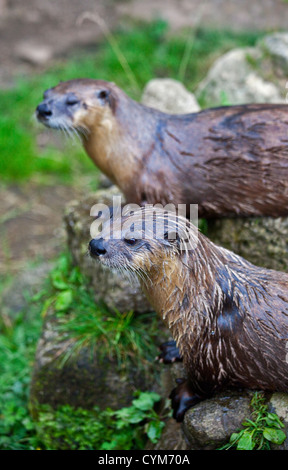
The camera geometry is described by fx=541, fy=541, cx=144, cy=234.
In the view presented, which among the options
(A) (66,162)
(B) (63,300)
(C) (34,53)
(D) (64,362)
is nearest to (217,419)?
(D) (64,362)

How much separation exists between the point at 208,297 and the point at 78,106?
Result: 149 cm

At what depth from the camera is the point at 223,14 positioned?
7.85 meters

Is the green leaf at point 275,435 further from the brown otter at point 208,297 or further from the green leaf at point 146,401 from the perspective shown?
the green leaf at point 146,401

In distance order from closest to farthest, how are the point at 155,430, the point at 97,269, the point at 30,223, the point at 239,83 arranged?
the point at 155,430, the point at 97,269, the point at 239,83, the point at 30,223

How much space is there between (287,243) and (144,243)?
4.11ft

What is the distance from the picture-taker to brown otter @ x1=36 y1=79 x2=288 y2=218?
3033 mm

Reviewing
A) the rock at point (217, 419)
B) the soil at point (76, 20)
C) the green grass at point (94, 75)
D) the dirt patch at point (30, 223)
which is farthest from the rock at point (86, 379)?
the soil at point (76, 20)

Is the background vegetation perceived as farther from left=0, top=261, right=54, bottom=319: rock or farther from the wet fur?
the wet fur

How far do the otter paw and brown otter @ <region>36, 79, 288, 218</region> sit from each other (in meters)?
0.82

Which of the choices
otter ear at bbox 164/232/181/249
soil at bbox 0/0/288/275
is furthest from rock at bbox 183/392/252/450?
soil at bbox 0/0/288/275

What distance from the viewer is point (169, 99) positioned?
4879 mm

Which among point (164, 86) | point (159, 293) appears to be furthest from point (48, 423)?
point (164, 86)

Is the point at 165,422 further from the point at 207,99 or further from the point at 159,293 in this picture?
the point at 207,99

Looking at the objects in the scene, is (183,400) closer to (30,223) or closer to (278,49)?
(30,223)
